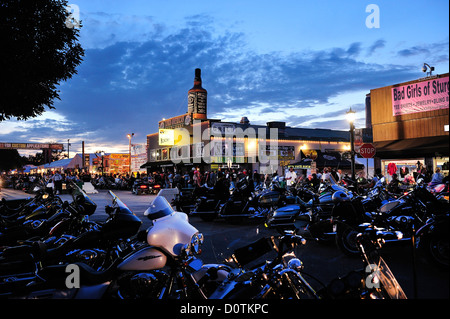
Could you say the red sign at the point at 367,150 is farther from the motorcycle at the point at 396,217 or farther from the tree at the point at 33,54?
the tree at the point at 33,54

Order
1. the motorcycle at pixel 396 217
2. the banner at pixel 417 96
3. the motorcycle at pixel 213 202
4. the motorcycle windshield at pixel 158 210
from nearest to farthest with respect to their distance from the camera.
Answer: the motorcycle windshield at pixel 158 210
the motorcycle at pixel 396 217
the motorcycle at pixel 213 202
the banner at pixel 417 96

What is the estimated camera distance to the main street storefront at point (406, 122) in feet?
59.4

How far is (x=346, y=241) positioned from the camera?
20.9ft

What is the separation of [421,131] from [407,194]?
1496cm

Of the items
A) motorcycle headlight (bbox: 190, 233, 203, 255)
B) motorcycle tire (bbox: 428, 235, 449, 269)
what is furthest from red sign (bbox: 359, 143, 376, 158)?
motorcycle headlight (bbox: 190, 233, 203, 255)

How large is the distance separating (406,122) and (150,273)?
20.8m

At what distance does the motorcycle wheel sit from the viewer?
248 inches

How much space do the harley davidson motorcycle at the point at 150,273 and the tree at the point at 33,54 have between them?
5.47 meters

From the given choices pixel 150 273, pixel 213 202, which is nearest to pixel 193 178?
pixel 213 202

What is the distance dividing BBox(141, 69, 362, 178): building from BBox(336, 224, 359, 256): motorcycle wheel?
27.9m

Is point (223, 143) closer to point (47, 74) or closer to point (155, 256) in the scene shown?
point (47, 74)

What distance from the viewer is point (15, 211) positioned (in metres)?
9.75

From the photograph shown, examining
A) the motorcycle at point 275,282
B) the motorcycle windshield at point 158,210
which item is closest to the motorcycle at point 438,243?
the motorcycle at point 275,282
